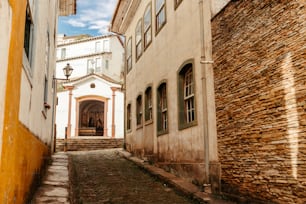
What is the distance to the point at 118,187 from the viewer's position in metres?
8.33

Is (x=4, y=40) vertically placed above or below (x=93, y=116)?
below

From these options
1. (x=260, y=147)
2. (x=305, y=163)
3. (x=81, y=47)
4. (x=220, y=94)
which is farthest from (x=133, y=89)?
(x=81, y=47)

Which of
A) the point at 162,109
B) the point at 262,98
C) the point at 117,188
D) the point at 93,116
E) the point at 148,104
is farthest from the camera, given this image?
the point at 93,116

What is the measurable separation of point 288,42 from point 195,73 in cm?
341

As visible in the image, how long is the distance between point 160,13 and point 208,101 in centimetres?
529

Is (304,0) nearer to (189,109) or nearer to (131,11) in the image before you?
(189,109)

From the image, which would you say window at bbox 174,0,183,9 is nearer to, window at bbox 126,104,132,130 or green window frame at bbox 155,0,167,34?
green window frame at bbox 155,0,167,34

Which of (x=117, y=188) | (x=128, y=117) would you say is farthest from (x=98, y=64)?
(x=117, y=188)

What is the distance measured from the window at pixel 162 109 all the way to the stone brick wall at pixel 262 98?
13.3 ft

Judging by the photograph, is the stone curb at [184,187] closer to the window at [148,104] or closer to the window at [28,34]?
the window at [148,104]

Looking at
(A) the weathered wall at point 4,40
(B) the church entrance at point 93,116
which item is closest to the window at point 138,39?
(A) the weathered wall at point 4,40

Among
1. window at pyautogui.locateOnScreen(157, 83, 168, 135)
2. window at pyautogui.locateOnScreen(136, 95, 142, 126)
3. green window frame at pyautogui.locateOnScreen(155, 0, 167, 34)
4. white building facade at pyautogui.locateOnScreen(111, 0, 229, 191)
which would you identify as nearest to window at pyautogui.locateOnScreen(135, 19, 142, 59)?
white building facade at pyautogui.locateOnScreen(111, 0, 229, 191)

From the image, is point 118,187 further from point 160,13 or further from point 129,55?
point 129,55

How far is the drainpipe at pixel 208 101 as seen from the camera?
281 inches
